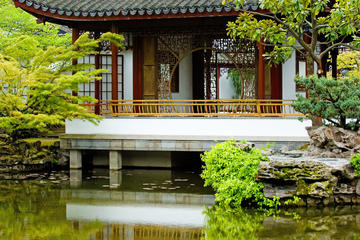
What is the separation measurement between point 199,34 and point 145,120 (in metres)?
3.14

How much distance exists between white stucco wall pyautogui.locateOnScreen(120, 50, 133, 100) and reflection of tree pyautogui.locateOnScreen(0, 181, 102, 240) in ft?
20.1

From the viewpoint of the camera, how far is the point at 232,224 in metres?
9.33

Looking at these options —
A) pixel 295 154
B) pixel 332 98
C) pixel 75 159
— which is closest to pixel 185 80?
pixel 75 159

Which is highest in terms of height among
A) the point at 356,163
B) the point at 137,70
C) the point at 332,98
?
the point at 137,70

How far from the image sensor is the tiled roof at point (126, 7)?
15.9 m

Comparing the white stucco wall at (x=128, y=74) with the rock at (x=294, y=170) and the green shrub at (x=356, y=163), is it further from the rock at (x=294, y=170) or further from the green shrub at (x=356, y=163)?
the green shrub at (x=356, y=163)

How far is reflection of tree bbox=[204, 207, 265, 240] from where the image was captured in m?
8.59

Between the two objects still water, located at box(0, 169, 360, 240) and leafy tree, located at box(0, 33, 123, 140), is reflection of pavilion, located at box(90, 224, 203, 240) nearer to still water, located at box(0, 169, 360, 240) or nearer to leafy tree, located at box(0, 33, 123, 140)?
still water, located at box(0, 169, 360, 240)

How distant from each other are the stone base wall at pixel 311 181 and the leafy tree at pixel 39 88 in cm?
682

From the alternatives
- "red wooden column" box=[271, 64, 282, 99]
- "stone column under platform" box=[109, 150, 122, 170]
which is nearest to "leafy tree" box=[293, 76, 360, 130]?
"stone column under platform" box=[109, 150, 122, 170]

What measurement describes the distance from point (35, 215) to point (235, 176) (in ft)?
11.5

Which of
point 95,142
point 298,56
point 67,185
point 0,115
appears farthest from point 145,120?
point 298,56

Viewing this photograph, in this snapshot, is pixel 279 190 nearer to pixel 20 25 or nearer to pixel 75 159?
pixel 75 159

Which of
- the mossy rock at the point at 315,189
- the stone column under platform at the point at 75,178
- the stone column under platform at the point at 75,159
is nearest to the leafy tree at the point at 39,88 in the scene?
the stone column under platform at the point at 75,159
